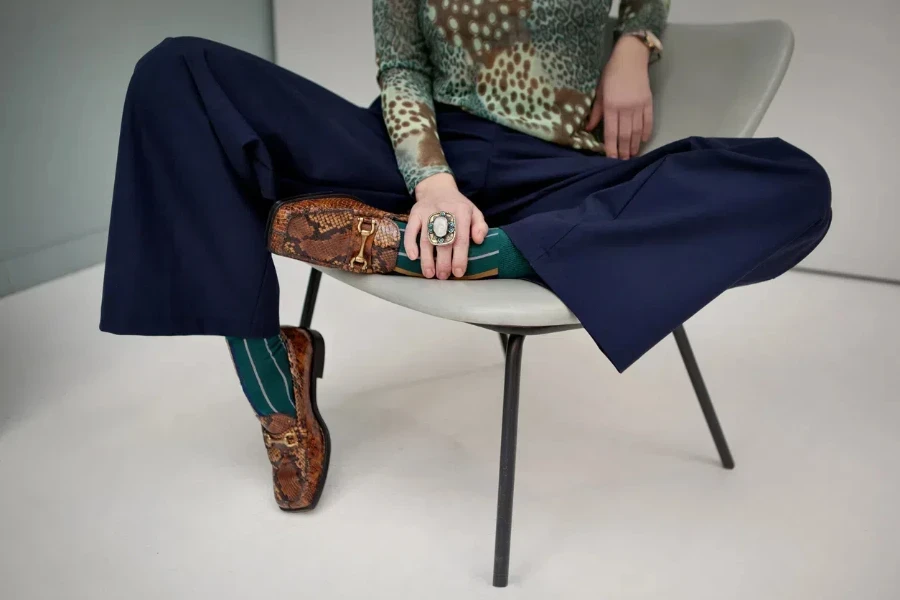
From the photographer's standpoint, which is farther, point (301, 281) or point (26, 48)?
point (301, 281)

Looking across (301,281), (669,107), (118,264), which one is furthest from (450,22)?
(301,281)

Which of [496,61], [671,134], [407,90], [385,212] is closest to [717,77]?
[671,134]

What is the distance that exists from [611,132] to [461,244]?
1.21ft

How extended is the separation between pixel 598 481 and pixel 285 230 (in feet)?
1.90

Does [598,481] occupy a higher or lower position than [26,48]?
lower

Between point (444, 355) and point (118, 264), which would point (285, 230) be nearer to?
point (118, 264)

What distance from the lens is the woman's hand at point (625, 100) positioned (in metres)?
1.09

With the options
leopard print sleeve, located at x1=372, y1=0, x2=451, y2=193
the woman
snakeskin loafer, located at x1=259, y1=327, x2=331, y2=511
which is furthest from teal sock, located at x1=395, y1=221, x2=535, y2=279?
snakeskin loafer, located at x1=259, y1=327, x2=331, y2=511

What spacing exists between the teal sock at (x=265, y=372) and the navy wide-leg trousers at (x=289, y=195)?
0.08 meters

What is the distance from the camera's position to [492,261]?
0.87 metres

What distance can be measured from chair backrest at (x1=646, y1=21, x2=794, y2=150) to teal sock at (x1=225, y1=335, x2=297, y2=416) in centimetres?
58

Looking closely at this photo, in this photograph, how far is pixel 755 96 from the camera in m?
1.03

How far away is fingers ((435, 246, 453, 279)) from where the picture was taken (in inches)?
33.7

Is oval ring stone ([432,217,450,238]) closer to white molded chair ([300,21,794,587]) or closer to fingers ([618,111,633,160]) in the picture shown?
white molded chair ([300,21,794,587])
